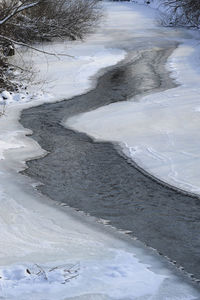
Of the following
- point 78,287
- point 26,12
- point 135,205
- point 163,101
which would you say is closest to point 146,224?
point 135,205

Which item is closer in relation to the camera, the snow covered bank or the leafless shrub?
the snow covered bank

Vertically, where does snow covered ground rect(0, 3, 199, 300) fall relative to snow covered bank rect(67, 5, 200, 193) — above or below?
above

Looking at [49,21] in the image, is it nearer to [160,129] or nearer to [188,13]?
[188,13]

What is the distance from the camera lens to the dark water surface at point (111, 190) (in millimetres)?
6070

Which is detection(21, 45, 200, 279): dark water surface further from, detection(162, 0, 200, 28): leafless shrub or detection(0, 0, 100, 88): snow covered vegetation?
detection(162, 0, 200, 28): leafless shrub

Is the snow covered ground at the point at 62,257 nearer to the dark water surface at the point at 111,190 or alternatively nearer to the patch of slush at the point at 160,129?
the dark water surface at the point at 111,190

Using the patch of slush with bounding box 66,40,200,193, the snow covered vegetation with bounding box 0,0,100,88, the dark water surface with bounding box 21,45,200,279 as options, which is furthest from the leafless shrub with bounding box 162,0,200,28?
the dark water surface with bounding box 21,45,200,279

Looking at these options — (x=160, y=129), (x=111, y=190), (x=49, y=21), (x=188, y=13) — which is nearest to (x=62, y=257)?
(x=111, y=190)

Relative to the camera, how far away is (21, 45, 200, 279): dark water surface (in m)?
6.07

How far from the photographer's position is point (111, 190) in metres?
7.55

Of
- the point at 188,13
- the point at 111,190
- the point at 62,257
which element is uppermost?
the point at 188,13

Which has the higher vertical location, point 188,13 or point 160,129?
point 188,13

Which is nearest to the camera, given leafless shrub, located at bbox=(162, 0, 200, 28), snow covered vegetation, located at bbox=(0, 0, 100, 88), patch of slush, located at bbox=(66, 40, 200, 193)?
patch of slush, located at bbox=(66, 40, 200, 193)

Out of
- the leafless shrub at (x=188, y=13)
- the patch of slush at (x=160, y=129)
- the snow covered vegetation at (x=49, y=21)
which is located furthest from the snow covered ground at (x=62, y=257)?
the leafless shrub at (x=188, y=13)
